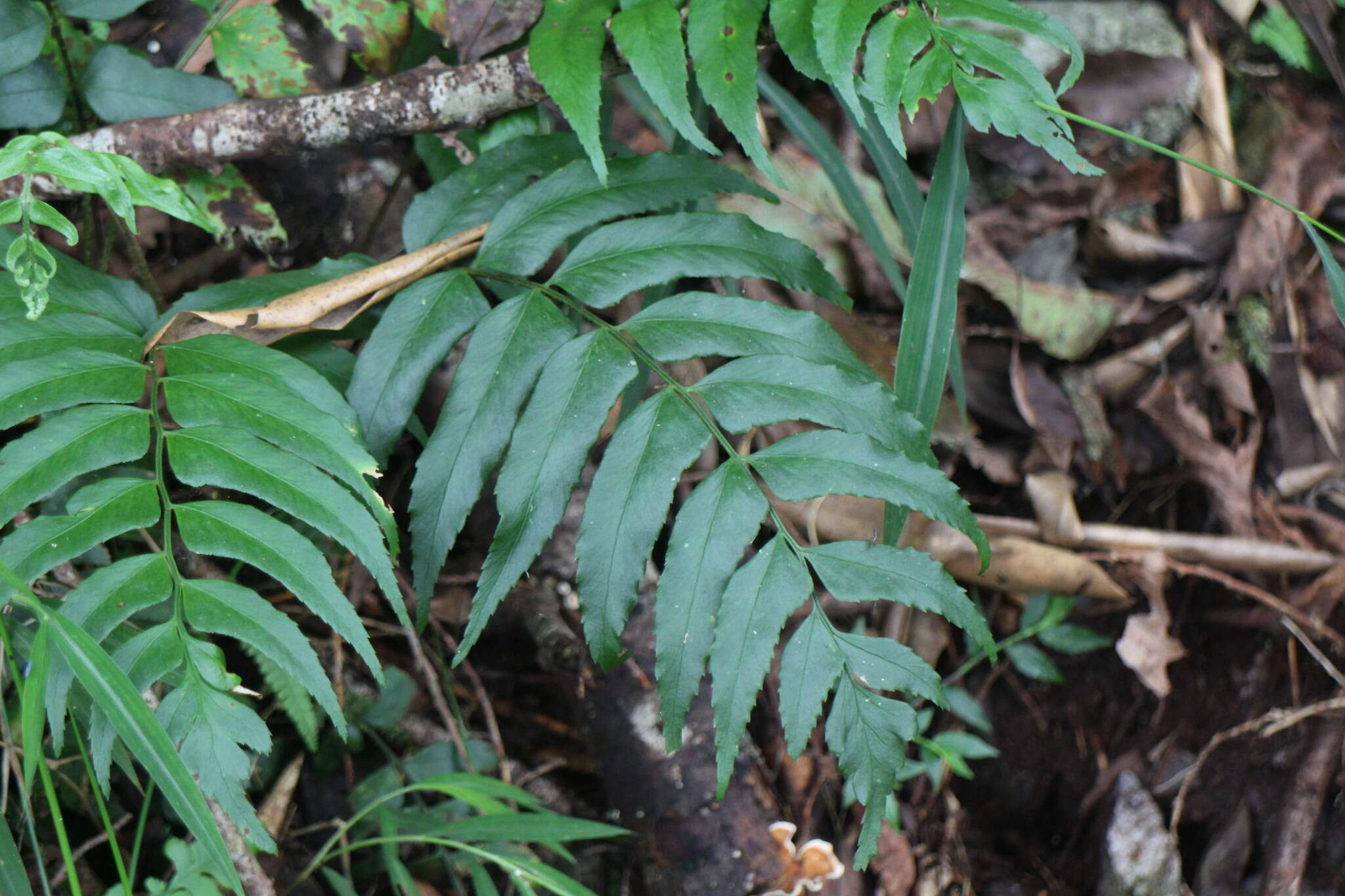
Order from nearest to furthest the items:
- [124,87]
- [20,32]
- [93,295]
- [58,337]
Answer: [58,337] → [93,295] → [20,32] → [124,87]

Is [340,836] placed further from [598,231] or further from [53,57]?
[53,57]

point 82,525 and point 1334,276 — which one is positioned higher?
point 1334,276

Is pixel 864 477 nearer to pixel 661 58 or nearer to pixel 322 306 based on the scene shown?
pixel 661 58

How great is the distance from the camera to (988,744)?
2.02 metres

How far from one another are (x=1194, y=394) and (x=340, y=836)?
2042mm

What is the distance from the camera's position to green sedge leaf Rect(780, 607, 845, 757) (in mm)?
1081

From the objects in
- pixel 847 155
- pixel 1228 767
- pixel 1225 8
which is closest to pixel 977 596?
pixel 1228 767

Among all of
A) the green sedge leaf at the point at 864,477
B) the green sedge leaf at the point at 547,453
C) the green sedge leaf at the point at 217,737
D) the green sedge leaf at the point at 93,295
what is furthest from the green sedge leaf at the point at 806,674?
the green sedge leaf at the point at 93,295

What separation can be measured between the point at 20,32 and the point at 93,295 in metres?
0.48

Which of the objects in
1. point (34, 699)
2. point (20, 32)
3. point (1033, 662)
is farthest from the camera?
point (1033, 662)

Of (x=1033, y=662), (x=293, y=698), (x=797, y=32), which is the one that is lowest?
(x=1033, y=662)

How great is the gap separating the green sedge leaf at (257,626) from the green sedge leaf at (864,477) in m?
0.56

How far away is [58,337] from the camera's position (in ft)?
3.85

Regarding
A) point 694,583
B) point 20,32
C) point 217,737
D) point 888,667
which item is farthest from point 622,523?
point 20,32
